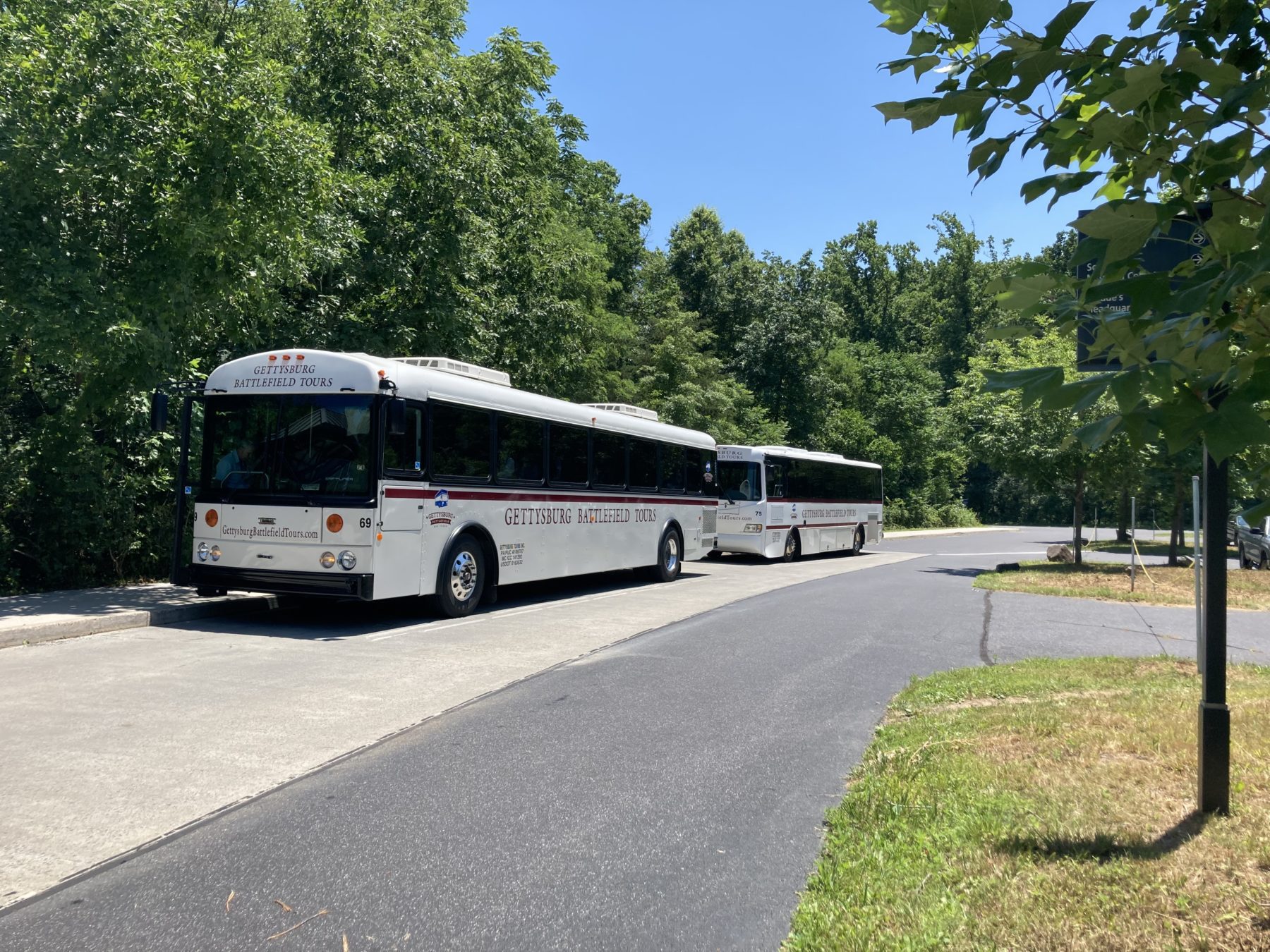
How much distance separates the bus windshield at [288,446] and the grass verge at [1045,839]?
6928mm

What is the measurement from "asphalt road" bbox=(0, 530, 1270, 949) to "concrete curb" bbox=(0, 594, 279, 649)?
16.7 feet

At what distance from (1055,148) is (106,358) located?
11726 mm

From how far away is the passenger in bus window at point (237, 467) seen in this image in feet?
39.2

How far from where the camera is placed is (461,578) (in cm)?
1311

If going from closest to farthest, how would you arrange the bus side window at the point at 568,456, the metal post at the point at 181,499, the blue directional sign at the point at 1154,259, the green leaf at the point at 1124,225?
1. the green leaf at the point at 1124,225
2. the blue directional sign at the point at 1154,259
3. the metal post at the point at 181,499
4. the bus side window at the point at 568,456

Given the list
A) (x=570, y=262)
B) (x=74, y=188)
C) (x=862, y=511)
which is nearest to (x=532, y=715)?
(x=74, y=188)

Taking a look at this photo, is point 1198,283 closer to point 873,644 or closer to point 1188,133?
point 1188,133

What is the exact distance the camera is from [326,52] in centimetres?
1828

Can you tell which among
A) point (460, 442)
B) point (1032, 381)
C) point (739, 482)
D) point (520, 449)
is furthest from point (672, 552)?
point (1032, 381)

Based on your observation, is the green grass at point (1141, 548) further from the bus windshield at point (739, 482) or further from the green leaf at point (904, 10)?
the green leaf at point (904, 10)

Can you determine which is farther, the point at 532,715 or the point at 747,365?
the point at 747,365

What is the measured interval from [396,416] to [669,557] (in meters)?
9.41

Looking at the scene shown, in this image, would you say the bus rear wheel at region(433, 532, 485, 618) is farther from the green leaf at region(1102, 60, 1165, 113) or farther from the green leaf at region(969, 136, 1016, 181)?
the green leaf at region(1102, 60, 1165, 113)

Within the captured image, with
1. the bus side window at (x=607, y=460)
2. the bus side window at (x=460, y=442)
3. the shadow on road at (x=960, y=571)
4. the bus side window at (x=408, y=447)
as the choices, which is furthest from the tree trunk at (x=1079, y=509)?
the bus side window at (x=408, y=447)
